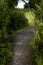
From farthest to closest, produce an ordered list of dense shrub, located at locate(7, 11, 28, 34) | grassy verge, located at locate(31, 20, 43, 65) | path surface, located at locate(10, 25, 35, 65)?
dense shrub, located at locate(7, 11, 28, 34) < path surface, located at locate(10, 25, 35, 65) < grassy verge, located at locate(31, 20, 43, 65)

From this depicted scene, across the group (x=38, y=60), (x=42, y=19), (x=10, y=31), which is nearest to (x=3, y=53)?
(x=38, y=60)

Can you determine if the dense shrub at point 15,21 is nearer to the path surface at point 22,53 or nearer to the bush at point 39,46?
the path surface at point 22,53

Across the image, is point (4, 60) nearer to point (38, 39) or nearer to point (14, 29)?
point (38, 39)

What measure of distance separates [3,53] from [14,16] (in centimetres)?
1134

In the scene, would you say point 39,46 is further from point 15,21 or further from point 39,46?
point 15,21

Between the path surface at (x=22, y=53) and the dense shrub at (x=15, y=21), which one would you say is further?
the dense shrub at (x=15, y=21)

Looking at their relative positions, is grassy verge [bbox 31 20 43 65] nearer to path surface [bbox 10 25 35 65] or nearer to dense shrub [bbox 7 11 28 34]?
path surface [bbox 10 25 35 65]

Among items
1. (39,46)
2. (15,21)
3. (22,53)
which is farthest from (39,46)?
(15,21)

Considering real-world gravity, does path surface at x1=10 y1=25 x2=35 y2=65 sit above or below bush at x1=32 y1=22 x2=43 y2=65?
below

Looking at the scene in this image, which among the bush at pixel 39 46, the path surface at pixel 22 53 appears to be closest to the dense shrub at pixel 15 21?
the path surface at pixel 22 53

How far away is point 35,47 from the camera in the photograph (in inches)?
643

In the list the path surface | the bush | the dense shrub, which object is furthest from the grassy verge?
the dense shrub

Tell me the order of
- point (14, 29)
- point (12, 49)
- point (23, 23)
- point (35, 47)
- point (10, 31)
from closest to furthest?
1. point (35, 47)
2. point (12, 49)
3. point (10, 31)
4. point (14, 29)
5. point (23, 23)

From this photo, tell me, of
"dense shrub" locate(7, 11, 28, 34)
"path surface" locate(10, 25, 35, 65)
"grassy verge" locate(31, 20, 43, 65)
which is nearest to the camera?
"grassy verge" locate(31, 20, 43, 65)
